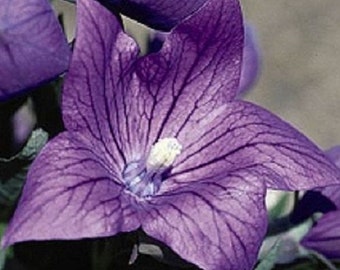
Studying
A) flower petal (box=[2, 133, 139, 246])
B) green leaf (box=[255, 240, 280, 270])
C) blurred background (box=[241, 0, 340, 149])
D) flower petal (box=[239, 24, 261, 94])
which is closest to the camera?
flower petal (box=[2, 133, 139, 246])

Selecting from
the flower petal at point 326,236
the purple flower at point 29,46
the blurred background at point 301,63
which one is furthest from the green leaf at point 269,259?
the blurred background at point 301,63

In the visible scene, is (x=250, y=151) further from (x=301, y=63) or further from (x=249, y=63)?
(x=301, y=63)

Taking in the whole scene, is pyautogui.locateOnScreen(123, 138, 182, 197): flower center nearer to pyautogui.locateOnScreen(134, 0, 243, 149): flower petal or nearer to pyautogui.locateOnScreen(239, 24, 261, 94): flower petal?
pyautogui.locateOnScreen(134, 0, 243, 149): flower petal

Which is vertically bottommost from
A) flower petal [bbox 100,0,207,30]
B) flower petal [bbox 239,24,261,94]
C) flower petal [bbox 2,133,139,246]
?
flower petal [bbox 239,24,261,94]

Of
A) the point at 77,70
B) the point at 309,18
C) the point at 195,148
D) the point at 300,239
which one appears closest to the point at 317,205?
the point at 300,239

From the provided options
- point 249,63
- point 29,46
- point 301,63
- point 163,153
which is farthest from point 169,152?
point 301,63

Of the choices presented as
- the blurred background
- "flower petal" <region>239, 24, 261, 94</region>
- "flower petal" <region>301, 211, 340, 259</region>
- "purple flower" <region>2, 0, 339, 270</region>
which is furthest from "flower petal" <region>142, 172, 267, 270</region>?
the blurred background

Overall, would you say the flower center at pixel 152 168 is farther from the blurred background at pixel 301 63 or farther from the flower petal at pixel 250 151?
the blurred background at pixel 301 63
